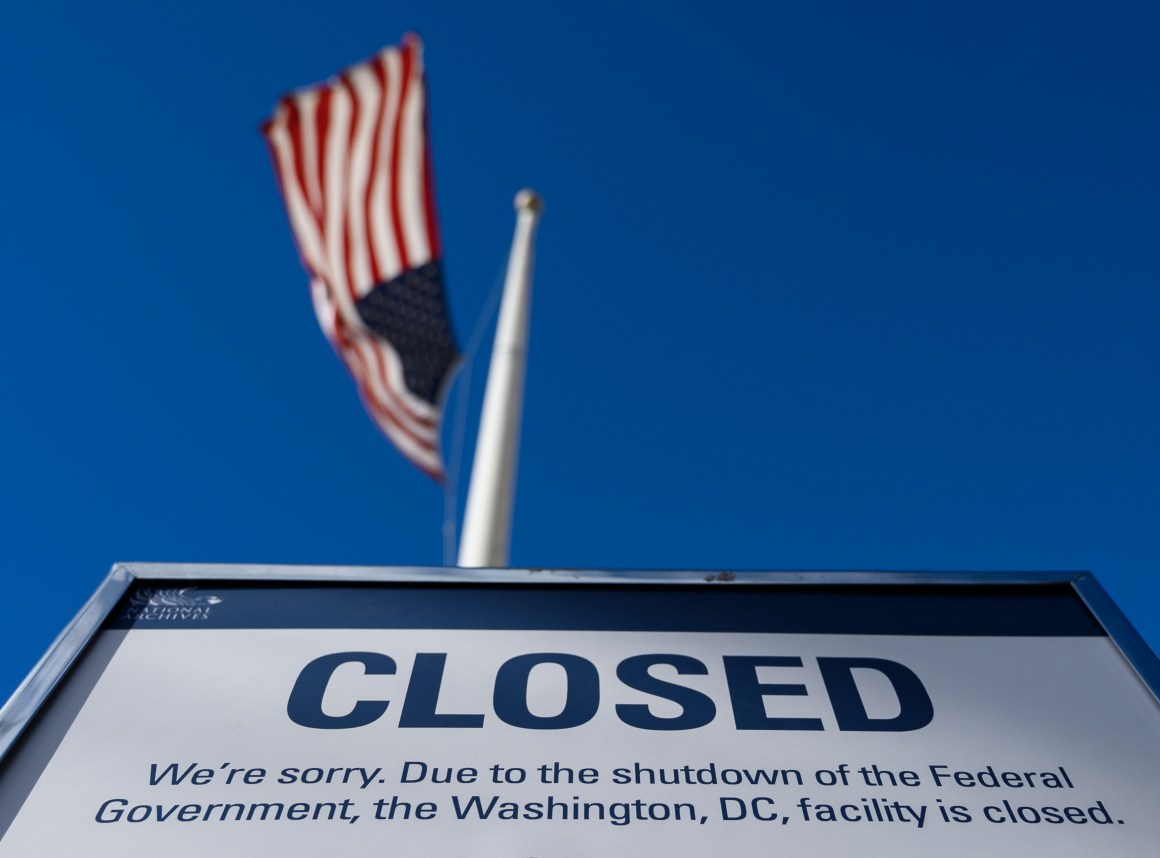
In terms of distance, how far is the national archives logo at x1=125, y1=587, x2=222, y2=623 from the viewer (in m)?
1.58

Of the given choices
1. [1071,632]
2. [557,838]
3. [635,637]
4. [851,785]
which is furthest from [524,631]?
[1071,632]

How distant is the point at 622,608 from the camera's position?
5.22 ft

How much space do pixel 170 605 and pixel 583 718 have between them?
69 cm

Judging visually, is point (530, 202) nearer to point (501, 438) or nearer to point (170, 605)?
point (501, 438)

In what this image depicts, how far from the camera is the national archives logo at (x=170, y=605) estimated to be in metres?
1.58

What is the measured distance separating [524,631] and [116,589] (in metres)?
0.65

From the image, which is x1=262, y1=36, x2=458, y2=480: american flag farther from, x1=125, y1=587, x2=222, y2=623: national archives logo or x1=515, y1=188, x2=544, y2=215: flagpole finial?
x1=125, y1=587, x2=222, y2=623: national archives logo

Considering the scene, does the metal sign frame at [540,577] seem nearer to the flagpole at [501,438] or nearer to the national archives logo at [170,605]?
the national archives logo at [170,605]

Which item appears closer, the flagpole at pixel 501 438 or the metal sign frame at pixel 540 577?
the metal sign frame at pixel 540 577

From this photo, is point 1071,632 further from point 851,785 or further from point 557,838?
point 557,838

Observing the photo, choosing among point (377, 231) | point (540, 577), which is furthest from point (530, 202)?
point (540, 577)

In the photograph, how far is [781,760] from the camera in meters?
1.31

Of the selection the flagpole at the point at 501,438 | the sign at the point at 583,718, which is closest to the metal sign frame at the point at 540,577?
the sign at the point at 583,718

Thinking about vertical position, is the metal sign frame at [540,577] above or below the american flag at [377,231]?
below
